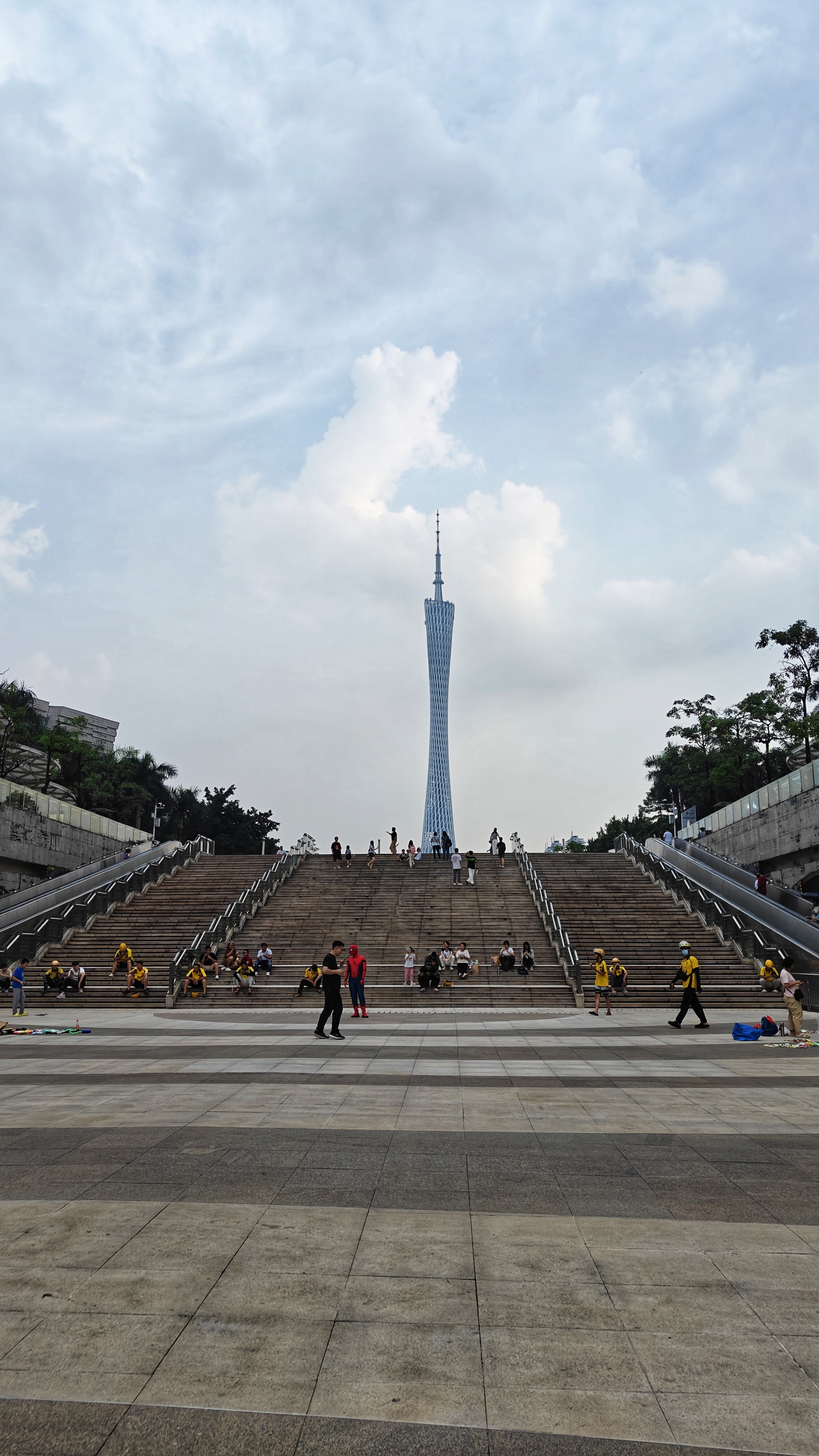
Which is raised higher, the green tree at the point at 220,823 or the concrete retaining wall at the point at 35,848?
the green tree at the point at 220,823

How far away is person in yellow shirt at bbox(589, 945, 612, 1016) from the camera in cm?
1825

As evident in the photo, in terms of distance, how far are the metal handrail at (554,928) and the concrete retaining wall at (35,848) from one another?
18.0 metres

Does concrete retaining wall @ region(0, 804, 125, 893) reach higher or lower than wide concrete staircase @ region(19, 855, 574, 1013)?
higher

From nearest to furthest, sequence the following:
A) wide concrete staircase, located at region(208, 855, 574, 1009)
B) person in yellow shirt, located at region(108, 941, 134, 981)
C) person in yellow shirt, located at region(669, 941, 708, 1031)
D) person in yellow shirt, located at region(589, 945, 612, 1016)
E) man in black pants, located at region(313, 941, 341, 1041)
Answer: man in black pants, located at region(313, 941, 341, 1041) → person in yellow shirt, located at region(669, 941, 708, 1031) → person in yellow shirt, located at region(589, 945, 612, 1016) → wide concrete staircase, located at region(208, 855, 574, 1009) → person in yellow shirt, located at region(108, 941, 134, 981)

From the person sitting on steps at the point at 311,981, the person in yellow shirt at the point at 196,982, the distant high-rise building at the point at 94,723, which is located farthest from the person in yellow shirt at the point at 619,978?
the distant high-rise building at the point at 94,723

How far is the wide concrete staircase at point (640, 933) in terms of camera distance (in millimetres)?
20234

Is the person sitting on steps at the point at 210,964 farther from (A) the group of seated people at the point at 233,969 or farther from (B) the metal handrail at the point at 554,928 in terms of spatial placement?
(B) the metal handrail at the point at 554,928

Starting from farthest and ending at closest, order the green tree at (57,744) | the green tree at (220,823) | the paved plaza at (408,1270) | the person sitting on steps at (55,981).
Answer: the green tree at (220,823)
the green tree at (57,744)
the person sitting on steps at (55,981)
the paved plaza at (408,1270)

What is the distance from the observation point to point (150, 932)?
2655cm

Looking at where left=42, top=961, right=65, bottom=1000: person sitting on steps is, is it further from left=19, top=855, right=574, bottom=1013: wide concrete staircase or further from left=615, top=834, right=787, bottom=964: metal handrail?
left=615, top=834, right=787, bottom=964: metal handrail

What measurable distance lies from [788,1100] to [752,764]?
48256 mm

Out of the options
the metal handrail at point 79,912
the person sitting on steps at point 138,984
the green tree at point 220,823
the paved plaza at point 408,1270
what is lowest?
the paved plaza at point 408,1270

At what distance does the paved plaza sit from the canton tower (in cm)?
8256

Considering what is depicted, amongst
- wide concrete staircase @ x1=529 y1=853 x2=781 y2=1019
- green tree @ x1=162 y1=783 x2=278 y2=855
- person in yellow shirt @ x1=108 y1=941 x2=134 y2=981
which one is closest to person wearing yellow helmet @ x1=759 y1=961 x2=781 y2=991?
wide concrete staircase @ x1=529 y1=853 x2=781 y2=1019
